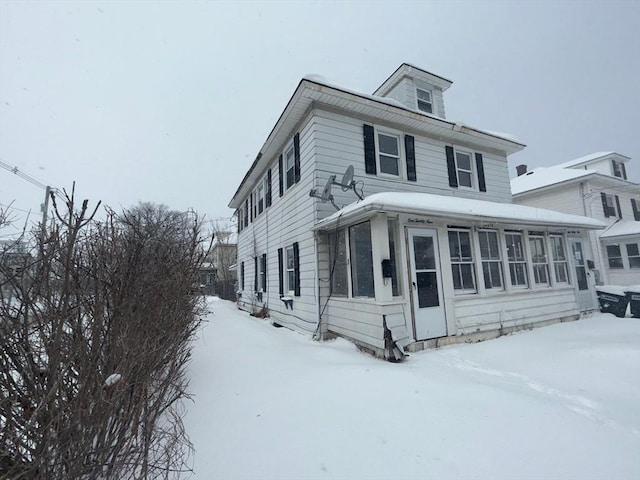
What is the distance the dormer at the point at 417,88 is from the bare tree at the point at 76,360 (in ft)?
33.4

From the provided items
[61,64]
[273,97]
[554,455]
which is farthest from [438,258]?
[273,97]

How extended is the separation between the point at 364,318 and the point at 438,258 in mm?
2074

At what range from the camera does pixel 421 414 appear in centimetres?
313

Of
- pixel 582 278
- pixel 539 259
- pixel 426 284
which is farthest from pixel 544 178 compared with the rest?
pixel 426 284

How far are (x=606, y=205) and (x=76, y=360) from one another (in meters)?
22.4

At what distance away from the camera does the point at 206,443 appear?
8.63ft

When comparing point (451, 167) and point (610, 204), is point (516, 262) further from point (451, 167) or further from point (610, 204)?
point (610, 204)

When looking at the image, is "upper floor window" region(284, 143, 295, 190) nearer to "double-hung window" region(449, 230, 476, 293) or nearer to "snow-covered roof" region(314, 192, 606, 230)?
"snow-covered roof" region(314, 192, 606, 230)

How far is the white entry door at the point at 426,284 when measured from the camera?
5.89m

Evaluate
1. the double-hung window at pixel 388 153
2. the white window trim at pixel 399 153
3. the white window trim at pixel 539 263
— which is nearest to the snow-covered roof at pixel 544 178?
the white window trim at pixel 539 263

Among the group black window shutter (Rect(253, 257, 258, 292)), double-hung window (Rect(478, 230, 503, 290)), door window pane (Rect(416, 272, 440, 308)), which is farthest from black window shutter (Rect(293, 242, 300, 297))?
black window shutter (Rect(253, 257, 258, 292))

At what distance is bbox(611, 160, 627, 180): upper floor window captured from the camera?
18.0m

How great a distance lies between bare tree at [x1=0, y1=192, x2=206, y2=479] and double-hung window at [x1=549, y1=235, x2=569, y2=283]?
32.1 ft

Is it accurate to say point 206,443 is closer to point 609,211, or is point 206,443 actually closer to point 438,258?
point 438,258
